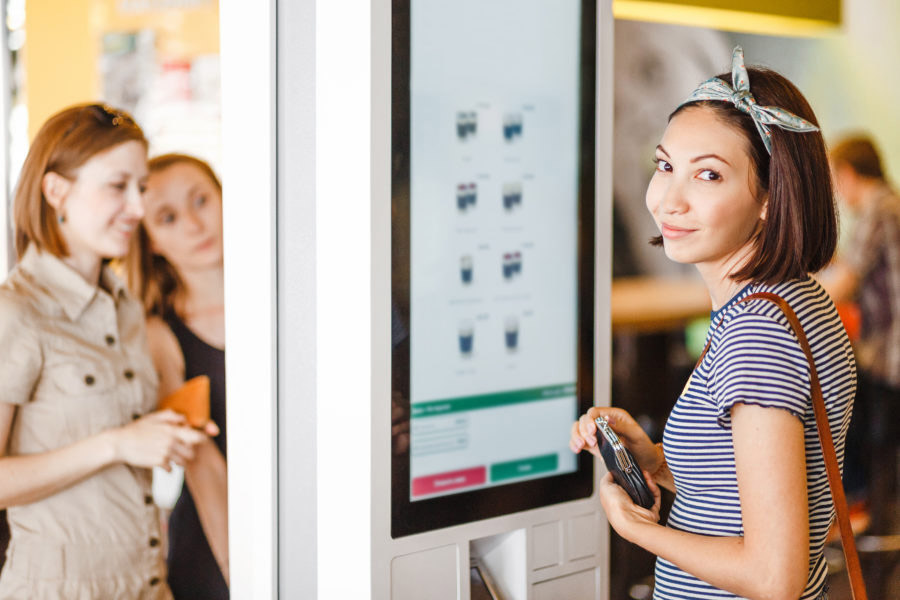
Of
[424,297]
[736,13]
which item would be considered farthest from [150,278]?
[736,13]

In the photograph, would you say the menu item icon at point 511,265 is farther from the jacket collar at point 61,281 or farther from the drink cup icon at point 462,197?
the jacket collar at point 61,281

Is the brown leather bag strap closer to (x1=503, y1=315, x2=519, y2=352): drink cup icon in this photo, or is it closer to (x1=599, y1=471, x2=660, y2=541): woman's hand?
(x1=599, y1=471, x2=660, y2=541): woman's hand

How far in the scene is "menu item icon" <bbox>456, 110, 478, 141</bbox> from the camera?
1645 millimetres

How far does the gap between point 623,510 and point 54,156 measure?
4.21ft

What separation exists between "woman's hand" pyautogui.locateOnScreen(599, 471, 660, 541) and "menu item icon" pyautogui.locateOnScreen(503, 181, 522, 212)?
577 mm

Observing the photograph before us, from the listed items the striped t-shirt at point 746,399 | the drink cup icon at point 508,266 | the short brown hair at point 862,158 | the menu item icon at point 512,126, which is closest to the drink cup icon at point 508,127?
the menu item icon at point 512,126

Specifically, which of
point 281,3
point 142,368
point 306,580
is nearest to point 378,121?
point 281,3

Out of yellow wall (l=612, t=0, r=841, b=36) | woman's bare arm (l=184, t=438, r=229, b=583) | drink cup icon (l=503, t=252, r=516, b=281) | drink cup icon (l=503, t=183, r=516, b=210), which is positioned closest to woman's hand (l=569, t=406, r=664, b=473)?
drink cup icon (l=503, t=252, r=516, b=281)

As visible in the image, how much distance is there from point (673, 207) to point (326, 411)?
29.4 inches

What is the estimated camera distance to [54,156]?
1740mm

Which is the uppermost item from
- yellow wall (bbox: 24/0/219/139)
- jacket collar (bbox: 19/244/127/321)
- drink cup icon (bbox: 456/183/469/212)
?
yellow wall (bbox: 24/0/219/139)

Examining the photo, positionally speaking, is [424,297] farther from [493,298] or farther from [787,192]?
[787,192]

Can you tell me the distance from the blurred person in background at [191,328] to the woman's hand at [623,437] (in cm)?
79

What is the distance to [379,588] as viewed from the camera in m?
1.58
